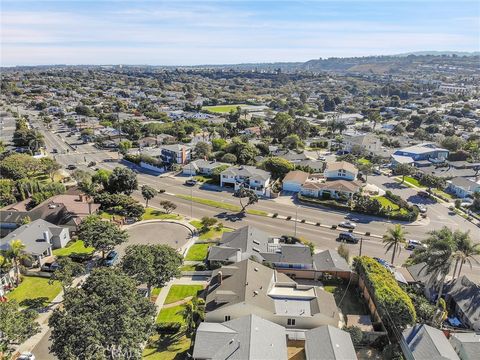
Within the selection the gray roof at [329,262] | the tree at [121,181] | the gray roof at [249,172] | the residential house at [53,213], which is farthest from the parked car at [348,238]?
the residential house at [53,213]

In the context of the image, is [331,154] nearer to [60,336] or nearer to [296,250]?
[296,250]

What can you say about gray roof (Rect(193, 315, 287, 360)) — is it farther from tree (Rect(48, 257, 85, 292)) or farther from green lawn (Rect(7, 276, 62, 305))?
green lawn (Rect(7, 276, 62, 305))

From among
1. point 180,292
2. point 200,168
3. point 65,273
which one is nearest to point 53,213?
point 65,273

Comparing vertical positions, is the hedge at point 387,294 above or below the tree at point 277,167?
below

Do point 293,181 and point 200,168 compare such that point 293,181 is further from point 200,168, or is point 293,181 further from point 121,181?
point 121,181

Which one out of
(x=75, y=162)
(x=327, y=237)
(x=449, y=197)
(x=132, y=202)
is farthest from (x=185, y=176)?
(x=449, y=197)

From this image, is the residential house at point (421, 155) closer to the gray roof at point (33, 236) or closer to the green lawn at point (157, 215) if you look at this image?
the green lawn at point (157, 215)
